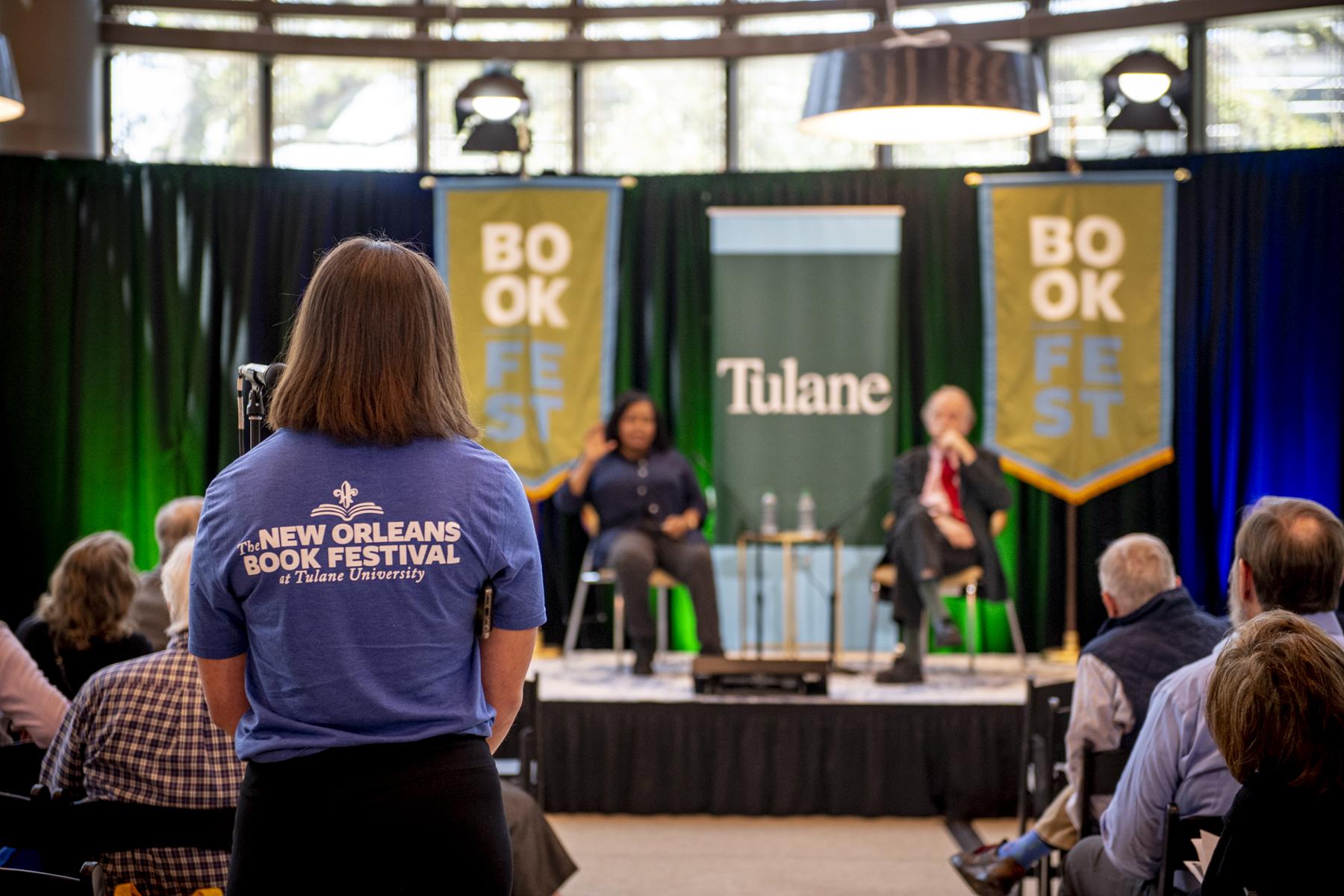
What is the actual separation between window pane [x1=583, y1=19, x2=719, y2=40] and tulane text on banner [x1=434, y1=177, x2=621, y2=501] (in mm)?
928

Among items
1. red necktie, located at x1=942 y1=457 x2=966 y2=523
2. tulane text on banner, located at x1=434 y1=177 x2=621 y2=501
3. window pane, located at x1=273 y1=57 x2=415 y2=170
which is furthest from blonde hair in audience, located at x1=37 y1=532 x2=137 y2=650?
window pane, located at x1=273 y1=57 x2=415 y2=170

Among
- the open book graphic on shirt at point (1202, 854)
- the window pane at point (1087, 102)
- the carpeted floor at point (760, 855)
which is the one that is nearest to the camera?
the open book graphic on shirt at point (1202, 854)

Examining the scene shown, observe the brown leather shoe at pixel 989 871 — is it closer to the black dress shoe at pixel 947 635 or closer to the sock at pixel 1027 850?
the sock at pixel 1027 850

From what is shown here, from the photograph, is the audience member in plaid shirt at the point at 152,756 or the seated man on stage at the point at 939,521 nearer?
the audience member in plaid shirt at the point at 152,756

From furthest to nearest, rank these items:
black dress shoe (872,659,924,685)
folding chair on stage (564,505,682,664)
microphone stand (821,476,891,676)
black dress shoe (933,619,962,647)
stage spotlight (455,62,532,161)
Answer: stage spotlight (455,62,532,161)
folding chair on stage (564,505,682,664)
microphone stand (821,476,891,676)
black dress shoe (872,659,924,685)
black dress shoe (933,619,962,647)

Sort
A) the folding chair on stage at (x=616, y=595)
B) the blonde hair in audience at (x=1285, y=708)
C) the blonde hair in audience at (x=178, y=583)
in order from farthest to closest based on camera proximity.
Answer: the folding chair on stage at (x=616, y=595)
the blonde hair in audience at (x=178, y=583)
the blonde hair in audience at (x=1285, y=708)

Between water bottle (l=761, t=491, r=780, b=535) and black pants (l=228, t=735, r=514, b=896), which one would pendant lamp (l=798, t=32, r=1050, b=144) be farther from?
water bottle (l=761, t=491, r=780, b=535)

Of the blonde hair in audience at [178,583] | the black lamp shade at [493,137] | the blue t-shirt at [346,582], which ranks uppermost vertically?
the black lamp shade at [493,137]

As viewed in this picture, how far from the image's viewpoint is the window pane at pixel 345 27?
690cm

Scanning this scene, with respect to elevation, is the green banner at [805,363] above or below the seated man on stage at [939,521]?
above

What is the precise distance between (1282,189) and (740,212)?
8.01 feet

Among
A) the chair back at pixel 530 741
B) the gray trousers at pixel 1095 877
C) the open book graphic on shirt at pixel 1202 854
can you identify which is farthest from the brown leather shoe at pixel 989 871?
the chair back at pixel 530 741

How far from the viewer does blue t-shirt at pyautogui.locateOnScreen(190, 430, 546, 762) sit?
1.55 m

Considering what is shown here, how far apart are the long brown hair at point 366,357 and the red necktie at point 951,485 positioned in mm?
4538
